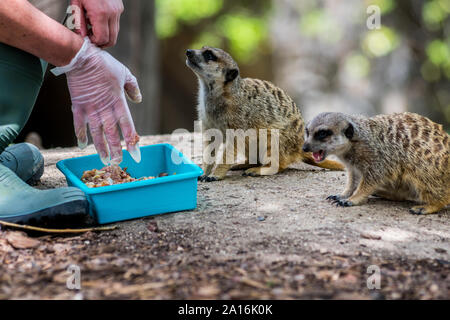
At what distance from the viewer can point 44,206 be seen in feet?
8.09

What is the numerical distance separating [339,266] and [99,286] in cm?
99

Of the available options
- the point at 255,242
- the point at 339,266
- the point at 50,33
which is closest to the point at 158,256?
the point at 255,242

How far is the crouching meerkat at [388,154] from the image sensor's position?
2986mm

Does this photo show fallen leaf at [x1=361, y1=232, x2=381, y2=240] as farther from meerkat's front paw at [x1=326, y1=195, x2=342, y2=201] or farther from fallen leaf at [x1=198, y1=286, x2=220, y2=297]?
fallen leaf at [x1=198, y1=286, x2=220, y2=297]

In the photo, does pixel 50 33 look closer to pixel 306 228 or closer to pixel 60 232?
pixel 60 232

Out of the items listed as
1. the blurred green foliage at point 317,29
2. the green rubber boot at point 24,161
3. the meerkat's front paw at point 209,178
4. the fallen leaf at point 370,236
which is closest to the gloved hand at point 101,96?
the green rubber boot at point 24,161

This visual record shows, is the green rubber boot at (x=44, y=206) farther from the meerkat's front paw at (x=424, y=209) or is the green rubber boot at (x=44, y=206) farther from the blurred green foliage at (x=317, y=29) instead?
the blurred green foliage at (x=317, y=29)

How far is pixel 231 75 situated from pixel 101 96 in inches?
55.2

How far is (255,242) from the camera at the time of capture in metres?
2.40

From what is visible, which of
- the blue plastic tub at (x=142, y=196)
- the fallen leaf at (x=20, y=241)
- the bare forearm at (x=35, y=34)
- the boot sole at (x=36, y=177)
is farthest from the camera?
the boot sole at (x=36, y=177)

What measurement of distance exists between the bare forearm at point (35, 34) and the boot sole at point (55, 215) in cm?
77

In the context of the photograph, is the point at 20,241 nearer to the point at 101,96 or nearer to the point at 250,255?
the point at 101,96

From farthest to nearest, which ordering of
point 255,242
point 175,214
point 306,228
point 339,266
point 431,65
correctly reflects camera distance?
point 431,65
point 175,214
point 306,228
point 255,242
point 339,266

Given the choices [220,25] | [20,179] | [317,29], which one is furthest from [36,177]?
[220,25]
